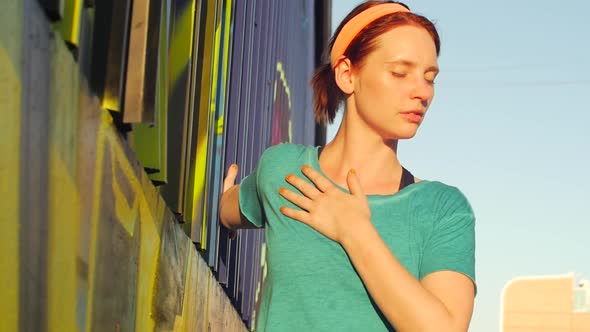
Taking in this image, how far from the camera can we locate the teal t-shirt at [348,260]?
10.6ft

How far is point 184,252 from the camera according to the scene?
507cm

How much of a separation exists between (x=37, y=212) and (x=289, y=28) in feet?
35.0

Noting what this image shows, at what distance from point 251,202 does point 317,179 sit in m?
0.72

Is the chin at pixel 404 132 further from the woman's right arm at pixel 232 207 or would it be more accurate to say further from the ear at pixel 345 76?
the woman's right arm at pixel 232 207

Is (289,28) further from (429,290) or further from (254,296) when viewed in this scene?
(429,290)

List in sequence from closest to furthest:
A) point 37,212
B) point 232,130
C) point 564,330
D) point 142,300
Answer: point 37,212, point 142,300, point 232,130, point 564,330

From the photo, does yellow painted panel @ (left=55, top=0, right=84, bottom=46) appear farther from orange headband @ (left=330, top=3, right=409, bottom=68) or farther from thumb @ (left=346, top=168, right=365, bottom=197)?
orange headband @ (left=330, top=3, right=409, bottom=68)

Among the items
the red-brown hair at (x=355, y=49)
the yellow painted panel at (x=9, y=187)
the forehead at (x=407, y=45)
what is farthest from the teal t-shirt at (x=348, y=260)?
the yellow painted panel at (x=9, y=187)

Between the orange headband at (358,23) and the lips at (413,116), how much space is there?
37 centimetres

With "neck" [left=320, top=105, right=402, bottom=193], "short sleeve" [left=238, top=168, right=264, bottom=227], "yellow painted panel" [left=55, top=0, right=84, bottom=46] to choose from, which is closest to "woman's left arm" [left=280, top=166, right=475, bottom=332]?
"neck" [left=320, top=105, right=402, bottom=193]

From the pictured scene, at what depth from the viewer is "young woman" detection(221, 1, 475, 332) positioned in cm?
317

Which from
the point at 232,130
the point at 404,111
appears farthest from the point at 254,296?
the point at 404,111

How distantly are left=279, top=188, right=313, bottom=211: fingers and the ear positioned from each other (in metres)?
0.48

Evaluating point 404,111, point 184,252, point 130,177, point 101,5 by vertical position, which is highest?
point 101,5
